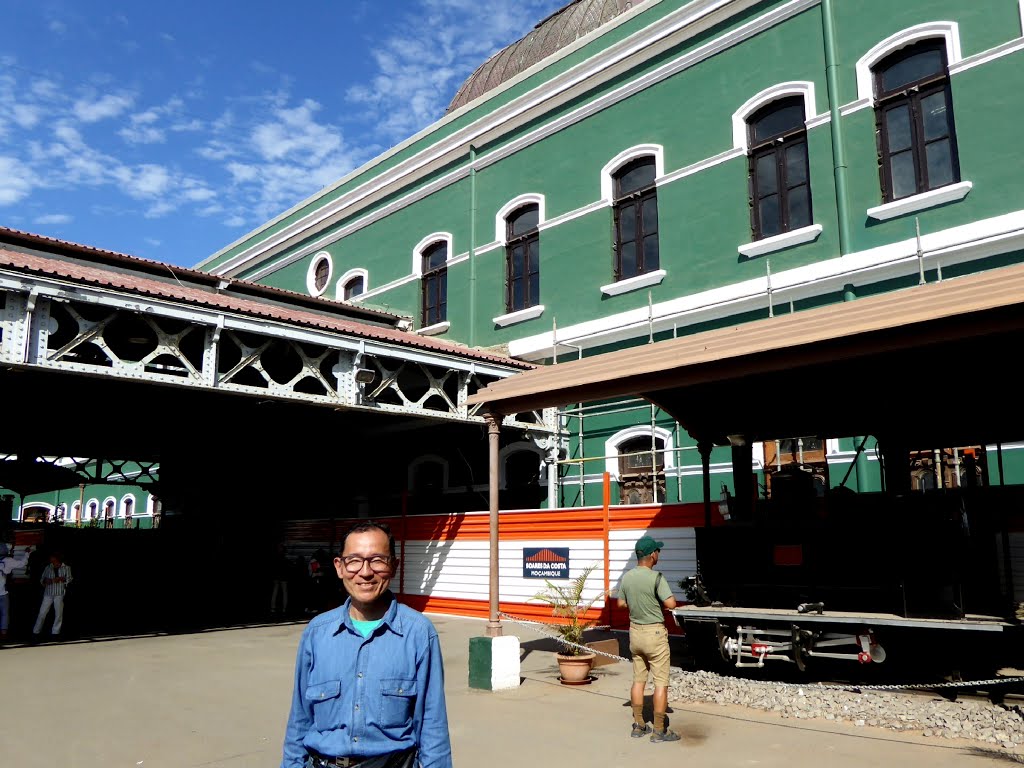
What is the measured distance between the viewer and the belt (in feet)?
10.3

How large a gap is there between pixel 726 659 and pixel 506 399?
4.07m

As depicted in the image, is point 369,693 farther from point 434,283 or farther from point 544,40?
point 544,40

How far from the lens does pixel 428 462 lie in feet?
73.5

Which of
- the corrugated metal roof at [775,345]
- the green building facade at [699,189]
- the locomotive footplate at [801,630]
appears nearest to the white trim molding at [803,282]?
the green building facade at [699,189]

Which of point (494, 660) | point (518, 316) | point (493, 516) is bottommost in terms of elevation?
point (494, 660)

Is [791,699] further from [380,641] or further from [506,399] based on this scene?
[380,641]

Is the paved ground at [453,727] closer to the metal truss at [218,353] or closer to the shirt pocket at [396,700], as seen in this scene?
the shirt pocket at [396,700]

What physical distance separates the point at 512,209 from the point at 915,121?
9706mm

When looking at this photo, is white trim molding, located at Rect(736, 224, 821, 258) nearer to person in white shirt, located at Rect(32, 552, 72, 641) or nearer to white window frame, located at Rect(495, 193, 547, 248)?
white window frame, located at Rect(495, 193, 547, 248)

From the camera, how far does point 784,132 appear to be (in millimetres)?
15695

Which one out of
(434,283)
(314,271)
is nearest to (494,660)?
(434,283)

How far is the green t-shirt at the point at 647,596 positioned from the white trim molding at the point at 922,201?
922 cm

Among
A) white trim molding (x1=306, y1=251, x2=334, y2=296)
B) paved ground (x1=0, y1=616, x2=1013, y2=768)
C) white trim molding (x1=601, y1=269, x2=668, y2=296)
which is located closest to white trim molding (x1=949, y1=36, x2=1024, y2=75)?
white trim molding (x1=601, y1=269, x2=668, y2=296)

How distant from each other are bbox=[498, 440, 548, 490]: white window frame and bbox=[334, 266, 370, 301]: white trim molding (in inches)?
324
